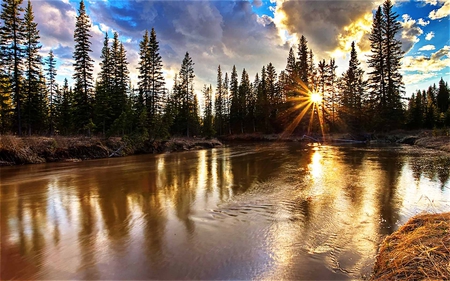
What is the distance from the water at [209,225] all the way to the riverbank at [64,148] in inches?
348

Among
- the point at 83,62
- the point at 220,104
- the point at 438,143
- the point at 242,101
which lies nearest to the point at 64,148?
the point at 83,62

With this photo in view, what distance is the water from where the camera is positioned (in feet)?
12.7

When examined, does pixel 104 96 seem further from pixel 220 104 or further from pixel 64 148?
pixel 220 104

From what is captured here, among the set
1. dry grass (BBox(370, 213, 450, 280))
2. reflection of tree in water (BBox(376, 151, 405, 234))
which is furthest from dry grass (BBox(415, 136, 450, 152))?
dry grass (BBox(370, 213, 450, 280))

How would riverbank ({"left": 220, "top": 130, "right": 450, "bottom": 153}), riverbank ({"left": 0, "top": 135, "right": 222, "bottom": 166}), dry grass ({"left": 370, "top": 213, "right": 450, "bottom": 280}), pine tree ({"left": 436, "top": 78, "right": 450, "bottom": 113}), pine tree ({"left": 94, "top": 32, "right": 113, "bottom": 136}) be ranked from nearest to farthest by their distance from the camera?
1. dry grass ({"left": 370, "top": 213, "right": 450, "bottom": 280})
2. riverbank ({"left": 0, "top": 135, "right": 222, "bottom": 166})
3. riverbank ({"left": 220, "top": 130, "right": 450, "bottom": 153})
4. pine tree ({"left": 94, "top": 32, "right": 113, "bottom": 136})
5. pine tree ({"left": 436, "top": 78, "right": 450, "bottom": 113})

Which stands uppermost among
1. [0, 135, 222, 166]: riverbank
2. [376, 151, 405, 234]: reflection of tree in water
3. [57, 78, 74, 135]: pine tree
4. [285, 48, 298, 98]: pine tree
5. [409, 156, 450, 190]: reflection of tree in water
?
Result: [285, 48, 298, 98]: pine tree

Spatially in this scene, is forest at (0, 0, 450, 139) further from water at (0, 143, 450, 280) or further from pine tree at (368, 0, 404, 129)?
water at (0, 143, 450, 280)

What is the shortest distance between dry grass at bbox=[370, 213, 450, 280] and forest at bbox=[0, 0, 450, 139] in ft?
88.0

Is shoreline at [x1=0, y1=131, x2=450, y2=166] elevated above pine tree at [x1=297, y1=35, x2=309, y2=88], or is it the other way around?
pine tree at [x1=297, y1=35, x2=309, y2=88]

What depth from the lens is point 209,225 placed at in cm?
563

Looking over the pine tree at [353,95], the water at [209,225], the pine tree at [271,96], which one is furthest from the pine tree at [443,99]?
the water at [209,225]

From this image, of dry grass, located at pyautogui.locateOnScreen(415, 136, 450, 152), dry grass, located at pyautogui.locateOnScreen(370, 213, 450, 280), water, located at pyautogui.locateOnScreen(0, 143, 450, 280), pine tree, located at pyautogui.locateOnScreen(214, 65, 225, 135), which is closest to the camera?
dry grass, located at pyautogui.locateOnScreen(370, 213, 450, 280)

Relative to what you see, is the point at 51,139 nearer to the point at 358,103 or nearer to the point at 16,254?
the point at 16,254

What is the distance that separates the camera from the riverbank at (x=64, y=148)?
56.5 feet
